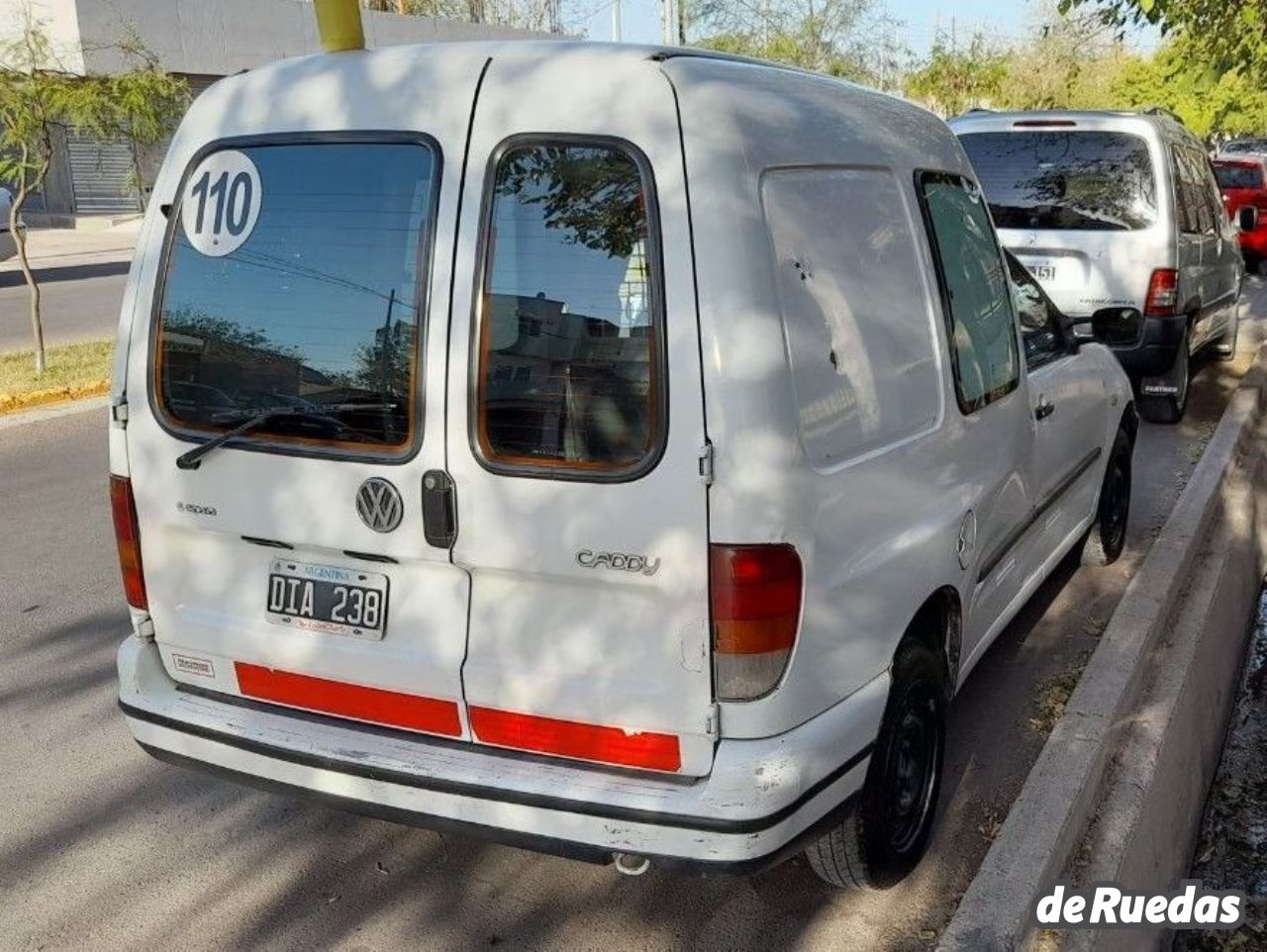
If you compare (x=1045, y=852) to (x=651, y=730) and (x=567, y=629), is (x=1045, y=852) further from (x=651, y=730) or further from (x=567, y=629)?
(x=567, y=629)

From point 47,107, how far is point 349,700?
9331 mm

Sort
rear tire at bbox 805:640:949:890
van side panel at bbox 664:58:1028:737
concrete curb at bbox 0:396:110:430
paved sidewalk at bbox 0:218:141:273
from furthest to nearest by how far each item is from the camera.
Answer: paved sidewalk at bbox 0:218:141:273, concrete curb at bbox 0:396:110:430, rear tire at bbox 805:640:949:890, van side panel at bbox 664:58:1028:737

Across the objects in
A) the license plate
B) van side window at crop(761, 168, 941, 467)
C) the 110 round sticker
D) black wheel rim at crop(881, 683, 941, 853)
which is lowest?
black wheel rim at crop(881, 683, 941, 853)

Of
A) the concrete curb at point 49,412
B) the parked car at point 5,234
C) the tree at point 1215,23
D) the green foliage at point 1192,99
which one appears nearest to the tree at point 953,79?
the green foliage at point 1192,99

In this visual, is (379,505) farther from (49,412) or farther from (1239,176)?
(1239,176)

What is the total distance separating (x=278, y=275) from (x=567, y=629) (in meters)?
1.11

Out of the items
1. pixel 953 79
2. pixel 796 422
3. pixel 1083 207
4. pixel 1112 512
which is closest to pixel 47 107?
pixel 1083 207

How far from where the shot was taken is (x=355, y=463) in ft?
9.34

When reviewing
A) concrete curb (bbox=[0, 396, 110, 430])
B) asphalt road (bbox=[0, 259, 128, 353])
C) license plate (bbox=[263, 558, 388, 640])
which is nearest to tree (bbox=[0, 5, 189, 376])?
concrete curb (bbox=[0, 396, 110, 430])

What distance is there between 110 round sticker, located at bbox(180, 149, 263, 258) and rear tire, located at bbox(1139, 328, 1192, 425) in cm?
707

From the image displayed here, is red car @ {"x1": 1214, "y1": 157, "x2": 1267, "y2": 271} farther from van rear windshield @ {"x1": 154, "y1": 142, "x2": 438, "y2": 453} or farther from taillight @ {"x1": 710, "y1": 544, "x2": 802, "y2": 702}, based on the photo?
van rear windshield @ {"x1": 154, "y1": 142, "x2": 438, "y2": 453}

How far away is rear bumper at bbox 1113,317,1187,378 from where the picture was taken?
8.18m

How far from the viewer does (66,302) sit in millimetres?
17000

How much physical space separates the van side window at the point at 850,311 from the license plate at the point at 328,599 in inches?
41.9
